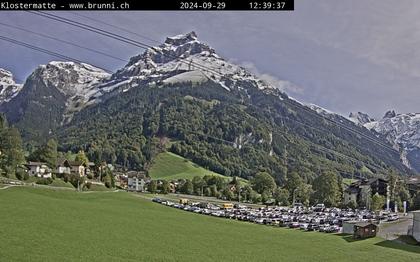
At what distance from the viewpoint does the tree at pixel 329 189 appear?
13625 cm

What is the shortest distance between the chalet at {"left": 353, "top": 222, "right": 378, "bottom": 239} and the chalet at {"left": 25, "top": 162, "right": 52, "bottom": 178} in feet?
231

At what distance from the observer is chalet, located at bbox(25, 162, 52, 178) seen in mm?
107975

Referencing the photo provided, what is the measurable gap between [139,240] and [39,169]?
76.4 meters

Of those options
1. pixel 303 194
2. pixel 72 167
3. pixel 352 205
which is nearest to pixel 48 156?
pixel 72 167

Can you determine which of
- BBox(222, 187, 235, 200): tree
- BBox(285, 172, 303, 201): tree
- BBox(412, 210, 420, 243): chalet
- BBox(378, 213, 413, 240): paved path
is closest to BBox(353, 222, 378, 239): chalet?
BBox(378, 213, 413, 240): paved path

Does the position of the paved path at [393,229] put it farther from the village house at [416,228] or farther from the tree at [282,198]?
the tree at [282,198]

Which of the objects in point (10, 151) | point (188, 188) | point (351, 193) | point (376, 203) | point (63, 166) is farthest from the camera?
point (188, 188)

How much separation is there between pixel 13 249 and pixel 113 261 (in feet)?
24.2

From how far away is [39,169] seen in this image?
379 feet

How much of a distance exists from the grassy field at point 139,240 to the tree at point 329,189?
2613 inches

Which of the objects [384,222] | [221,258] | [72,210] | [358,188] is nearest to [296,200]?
[358,188]

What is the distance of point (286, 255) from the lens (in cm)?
4912

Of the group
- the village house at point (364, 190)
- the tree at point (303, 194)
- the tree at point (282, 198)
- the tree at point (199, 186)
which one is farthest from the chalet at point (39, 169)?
the village house at point (364, 190)

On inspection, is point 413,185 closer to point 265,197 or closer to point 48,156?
point 265,197
